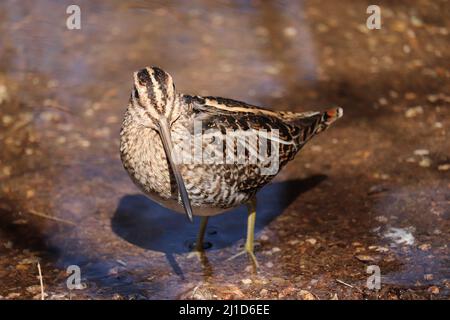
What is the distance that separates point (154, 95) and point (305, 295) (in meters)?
1.68

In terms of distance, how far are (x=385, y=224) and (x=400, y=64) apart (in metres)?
3.32

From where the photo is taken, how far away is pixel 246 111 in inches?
238

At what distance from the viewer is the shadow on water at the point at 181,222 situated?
6613mm

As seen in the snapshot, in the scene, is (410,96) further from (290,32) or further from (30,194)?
(30,194)

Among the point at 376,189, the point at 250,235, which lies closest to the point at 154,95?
the point at 250,235

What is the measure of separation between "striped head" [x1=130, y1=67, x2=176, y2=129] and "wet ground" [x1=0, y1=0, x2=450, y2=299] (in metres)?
1.22

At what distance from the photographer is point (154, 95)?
5328mm

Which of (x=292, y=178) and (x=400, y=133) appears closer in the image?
(x=292, y=178)

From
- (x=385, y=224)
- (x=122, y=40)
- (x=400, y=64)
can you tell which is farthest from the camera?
(x=122, y=40)

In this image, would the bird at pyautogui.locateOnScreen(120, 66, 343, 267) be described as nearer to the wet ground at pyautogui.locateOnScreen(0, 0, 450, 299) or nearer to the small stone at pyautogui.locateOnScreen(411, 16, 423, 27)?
the wet ground at pyautogui.locateOnScreen(0, 0, 450, 299)

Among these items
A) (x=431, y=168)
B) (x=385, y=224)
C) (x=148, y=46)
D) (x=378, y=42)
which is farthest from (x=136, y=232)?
(x=378, y=42)

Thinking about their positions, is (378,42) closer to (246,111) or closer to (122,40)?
(122,40)

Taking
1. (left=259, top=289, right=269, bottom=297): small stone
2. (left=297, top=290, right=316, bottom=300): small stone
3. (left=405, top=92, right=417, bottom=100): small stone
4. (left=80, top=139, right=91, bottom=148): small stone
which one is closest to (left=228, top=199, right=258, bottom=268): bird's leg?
(left=259, top=289, right=269, bottom=297): small stone

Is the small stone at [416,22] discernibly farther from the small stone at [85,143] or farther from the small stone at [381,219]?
the small stone at [85,143]
